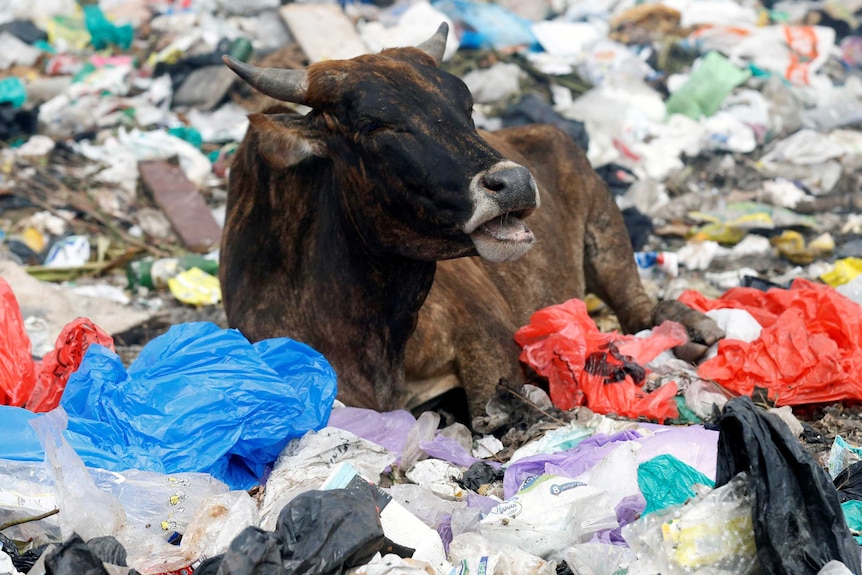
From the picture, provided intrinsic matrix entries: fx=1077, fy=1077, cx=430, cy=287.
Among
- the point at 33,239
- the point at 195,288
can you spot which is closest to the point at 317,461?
the point at 195,288

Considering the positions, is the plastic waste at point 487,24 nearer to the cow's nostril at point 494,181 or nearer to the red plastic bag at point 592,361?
the red plastic bag at point 592,361

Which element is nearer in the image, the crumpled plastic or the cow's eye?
the cow's eye

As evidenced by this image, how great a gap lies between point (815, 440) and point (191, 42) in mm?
8940

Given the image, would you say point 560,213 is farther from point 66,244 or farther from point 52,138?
point 52,138

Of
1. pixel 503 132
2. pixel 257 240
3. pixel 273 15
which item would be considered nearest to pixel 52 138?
pixel 273 15

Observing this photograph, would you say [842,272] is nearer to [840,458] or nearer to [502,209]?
[840,458]

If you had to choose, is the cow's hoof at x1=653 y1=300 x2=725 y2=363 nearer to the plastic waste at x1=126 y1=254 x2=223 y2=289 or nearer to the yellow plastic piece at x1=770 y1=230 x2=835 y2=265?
the yellow plastic piece at x1=770 y1=230 x2=835 y2=265

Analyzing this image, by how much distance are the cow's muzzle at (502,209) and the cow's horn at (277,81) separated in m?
0.85

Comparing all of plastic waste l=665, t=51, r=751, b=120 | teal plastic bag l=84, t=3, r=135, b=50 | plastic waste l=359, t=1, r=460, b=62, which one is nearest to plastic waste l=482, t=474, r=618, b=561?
plastic waste l=665, t=51, r=751, b=120

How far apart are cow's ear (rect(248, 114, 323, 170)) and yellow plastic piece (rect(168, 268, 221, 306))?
8.43 feet

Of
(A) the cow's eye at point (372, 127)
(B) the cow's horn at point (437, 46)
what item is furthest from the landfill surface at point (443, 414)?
(B) the cow's horn at point (437, 46)

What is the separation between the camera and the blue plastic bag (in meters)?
3.54

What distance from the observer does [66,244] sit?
300 inches

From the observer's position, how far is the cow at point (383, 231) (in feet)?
12.3
